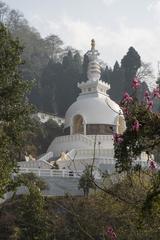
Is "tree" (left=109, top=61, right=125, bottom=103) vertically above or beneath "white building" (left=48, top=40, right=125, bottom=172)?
above

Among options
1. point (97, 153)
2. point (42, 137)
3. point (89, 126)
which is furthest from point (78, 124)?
point (97, 153)

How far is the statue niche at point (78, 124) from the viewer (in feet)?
145

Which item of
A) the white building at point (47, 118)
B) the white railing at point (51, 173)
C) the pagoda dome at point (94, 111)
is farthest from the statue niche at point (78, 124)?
the white railing at point (51, 173)

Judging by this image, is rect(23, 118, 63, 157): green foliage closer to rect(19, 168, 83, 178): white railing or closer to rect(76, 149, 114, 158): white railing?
rect(76, 149, 114, 158): white railing

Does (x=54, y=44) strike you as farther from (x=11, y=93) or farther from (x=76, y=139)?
(x=11, y=93)

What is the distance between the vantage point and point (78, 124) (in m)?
44.7


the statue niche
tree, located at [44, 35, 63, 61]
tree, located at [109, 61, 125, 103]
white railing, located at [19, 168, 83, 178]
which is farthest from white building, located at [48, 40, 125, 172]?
tree, located at [44, 35, 63, 61]

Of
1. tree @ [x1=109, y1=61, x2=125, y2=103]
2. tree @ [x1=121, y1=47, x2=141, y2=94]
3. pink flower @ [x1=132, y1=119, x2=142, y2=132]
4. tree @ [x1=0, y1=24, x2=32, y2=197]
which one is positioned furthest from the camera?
tree @ [x1=109, y1=61, x2=125, y2=103]

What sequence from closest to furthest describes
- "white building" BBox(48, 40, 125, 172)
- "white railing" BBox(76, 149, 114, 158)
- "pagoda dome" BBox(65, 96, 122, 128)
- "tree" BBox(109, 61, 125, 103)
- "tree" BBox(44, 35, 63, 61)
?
"white railing" BBox(76, 149, 114, 158) → "white building" BBox(48, 40, 125, 172) → "pagoda dome" BBox(65, 96, 122, 128) → "tree" BBox(109, 61, 125, 103) → "tree" BBox(44, 35, 63, 61)

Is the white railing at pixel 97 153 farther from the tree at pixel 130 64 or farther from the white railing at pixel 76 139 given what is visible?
the tree at pixel 130 64

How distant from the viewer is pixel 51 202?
26578 millimetres

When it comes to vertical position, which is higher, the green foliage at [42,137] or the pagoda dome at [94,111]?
the pagoda dome at [94,111]

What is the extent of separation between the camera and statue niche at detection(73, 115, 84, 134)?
4412 centimetres

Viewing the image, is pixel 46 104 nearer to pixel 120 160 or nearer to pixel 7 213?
pixel 7 213
